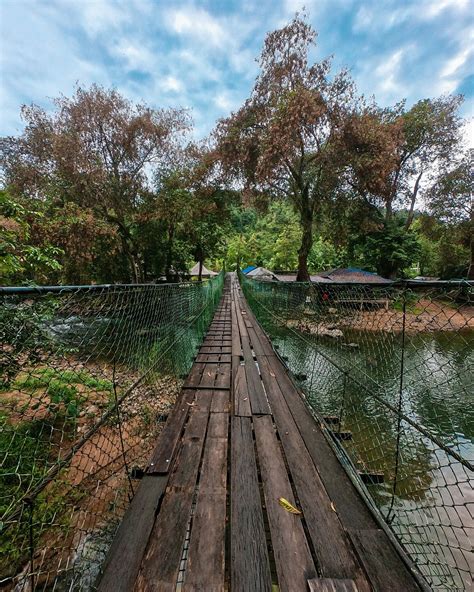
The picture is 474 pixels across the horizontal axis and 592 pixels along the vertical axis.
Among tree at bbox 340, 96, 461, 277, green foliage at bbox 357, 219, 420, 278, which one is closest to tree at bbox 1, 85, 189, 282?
tree at bbox 340, 96, 461, 277

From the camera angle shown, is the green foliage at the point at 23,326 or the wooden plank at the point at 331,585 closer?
the wooden plank at the point at 331,585

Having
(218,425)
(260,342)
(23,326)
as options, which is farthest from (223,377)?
(23,326)

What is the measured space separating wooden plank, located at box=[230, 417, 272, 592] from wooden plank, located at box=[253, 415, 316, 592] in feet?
0.17

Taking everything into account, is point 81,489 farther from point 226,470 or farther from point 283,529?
point 283,529

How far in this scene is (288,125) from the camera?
7449 millimetres

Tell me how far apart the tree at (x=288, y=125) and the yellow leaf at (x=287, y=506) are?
842cm

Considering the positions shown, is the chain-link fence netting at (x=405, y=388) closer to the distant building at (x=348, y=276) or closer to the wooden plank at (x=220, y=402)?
the wooden plank at (x=220, y=402)

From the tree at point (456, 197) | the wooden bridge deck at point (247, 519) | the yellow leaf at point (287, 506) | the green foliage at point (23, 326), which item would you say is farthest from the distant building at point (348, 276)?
the green foliage at point (23, 326)

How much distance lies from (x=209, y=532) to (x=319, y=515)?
56 centimetres

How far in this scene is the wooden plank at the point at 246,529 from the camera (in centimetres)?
100

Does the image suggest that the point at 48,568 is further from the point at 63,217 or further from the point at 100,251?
the point at 100,251

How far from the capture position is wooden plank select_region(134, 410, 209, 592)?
984 mm

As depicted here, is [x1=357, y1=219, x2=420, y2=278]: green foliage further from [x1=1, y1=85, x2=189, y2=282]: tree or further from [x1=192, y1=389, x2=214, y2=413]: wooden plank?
[x1=192, y1=389, x2=214, y2=413]: wooden plank

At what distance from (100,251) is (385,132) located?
10957 millimetres
